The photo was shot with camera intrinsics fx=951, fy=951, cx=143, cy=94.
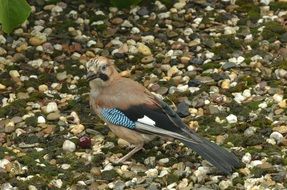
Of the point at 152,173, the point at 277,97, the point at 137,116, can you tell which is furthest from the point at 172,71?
the point at 152,173

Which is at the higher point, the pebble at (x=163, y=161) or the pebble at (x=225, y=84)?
the pebble at (x=225, y=84)

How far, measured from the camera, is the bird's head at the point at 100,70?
670cm

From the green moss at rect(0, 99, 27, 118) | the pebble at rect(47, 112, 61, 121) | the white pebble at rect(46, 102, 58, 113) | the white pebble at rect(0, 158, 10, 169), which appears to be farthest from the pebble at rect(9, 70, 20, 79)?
the white pebble at rect(0, 158, 10, 169)

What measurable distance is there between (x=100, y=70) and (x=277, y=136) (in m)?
1.33

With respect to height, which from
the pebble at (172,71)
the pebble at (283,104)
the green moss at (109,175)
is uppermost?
the pebble at (283,104)

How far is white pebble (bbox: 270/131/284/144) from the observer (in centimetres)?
662

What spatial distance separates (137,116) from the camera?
252 inches

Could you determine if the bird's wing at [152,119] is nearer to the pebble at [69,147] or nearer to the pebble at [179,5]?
the pebble at [69,147]

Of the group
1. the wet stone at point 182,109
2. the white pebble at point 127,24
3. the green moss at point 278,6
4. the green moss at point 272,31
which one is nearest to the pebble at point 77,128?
the wet stone at point 182,109

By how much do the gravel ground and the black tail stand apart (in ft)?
0.20

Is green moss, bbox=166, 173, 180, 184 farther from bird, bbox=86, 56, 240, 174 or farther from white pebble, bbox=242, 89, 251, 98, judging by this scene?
white pebble, bbox=242, 89, 251, 98

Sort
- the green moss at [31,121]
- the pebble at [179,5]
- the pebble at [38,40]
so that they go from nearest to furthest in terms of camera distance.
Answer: the green moss at [31,121] < the pebble at [38,40] < the pebble at [179,5]

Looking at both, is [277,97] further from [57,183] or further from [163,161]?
[57,183]

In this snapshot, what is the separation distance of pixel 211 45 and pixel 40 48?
1435 millimetres
